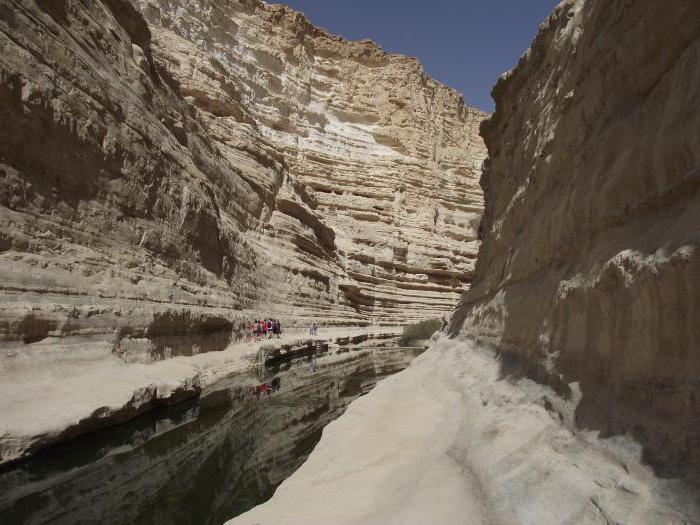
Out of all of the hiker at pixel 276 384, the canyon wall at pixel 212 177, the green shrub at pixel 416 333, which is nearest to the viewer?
the canyon wall at pixel 212 177

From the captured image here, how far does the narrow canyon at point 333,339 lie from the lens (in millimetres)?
2279

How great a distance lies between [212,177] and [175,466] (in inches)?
442

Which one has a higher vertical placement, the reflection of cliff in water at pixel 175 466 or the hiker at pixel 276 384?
the hiker at pixel 276 384

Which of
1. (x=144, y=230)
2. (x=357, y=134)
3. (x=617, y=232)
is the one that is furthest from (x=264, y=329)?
(x=357, y=134)

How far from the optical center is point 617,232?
2.96 m

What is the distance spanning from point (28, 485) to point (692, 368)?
5021 millimetres

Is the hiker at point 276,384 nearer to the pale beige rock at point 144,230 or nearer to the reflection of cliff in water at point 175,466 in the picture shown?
the reflection of cliff in water at point 175,466

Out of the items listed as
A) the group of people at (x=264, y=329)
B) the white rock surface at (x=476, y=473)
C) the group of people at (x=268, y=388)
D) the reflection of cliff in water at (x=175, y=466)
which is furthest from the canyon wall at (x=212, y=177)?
the white rock surface at (x=476, y=473)

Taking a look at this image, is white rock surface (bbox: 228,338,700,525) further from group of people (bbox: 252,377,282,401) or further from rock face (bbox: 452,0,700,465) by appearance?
group of people (bbox: 252,377,282,401)

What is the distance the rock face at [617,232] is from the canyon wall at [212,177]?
6.19 meters

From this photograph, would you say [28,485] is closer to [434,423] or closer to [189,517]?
[189,517]

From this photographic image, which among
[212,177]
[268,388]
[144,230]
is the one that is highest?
[212,177]

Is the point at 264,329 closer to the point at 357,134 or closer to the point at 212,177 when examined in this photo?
the point at 212,177

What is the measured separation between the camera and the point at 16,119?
660 centimetres
